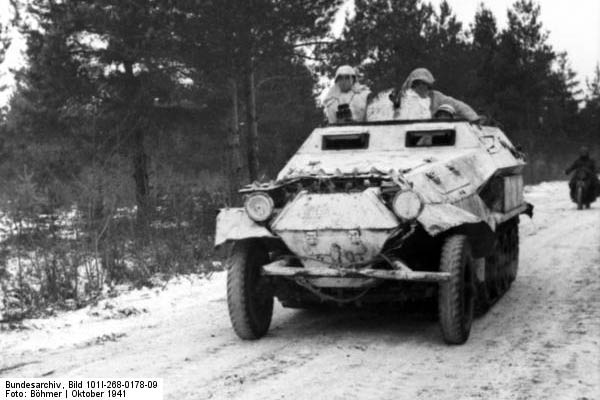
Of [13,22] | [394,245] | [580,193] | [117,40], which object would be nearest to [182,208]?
[117,40]

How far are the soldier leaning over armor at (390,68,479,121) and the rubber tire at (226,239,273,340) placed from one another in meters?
3.04

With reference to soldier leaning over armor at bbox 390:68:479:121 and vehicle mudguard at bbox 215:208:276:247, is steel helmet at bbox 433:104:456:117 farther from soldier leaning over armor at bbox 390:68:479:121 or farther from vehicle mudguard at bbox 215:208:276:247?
vehicle mudguard at bbox 215:208:276:247

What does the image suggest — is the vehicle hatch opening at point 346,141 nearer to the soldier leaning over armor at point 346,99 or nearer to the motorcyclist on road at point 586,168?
the soldier leaning over armor at point 346,99

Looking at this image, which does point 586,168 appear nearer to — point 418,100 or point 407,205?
point 418,100

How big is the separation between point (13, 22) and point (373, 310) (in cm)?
1135

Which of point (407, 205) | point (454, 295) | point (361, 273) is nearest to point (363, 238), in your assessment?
point (361, 273)

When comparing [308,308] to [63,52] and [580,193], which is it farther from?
[580,193]

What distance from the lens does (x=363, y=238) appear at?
6434 millimetres

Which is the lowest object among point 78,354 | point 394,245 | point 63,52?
point 78,354

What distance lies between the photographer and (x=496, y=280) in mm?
8758

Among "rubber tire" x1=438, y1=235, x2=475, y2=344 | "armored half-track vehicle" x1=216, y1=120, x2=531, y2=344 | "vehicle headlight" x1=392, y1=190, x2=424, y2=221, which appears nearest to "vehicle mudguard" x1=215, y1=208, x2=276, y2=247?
"armored half-track vehicle" x1=216, y1=120, x2=531, y2=344

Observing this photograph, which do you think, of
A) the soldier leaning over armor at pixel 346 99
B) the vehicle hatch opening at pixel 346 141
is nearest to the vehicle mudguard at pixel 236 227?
the vehicle hatch opening at pixel 346 141

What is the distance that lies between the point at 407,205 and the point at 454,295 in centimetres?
82

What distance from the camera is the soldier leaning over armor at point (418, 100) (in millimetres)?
9320
